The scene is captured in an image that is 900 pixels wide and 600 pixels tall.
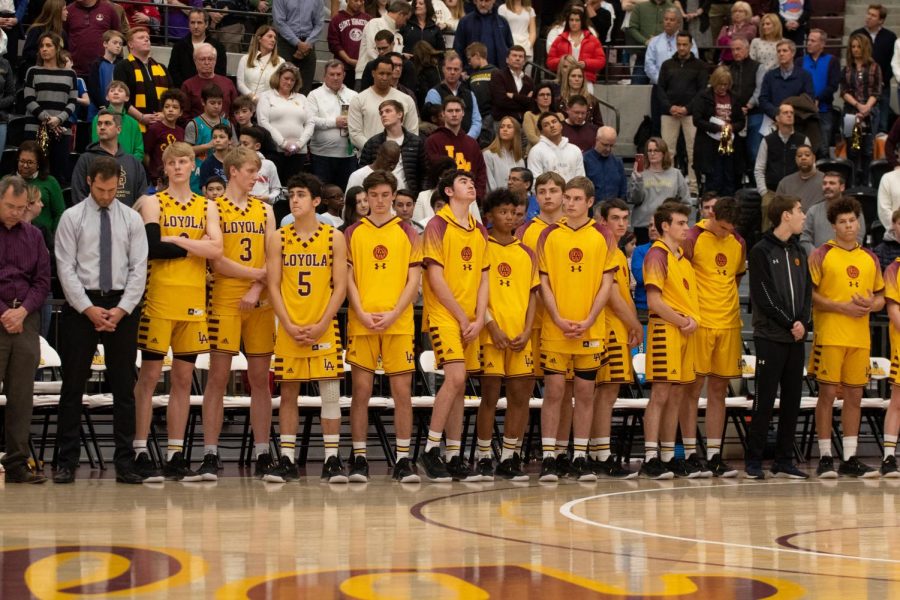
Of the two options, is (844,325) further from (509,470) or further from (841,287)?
(509,470)

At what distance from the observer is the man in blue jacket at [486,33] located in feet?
59.6

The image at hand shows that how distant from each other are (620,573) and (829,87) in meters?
12.8

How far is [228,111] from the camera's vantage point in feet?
52.0

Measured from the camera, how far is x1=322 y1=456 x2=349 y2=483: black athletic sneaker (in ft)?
35.6

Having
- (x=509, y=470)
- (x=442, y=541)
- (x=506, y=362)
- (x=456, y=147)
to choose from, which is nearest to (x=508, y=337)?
(x=506, y=362)

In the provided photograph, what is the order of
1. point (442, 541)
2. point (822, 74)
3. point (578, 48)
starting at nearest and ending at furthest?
point (442, 541)
point (822, 74)
point (578, 48)

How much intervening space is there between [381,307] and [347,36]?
7275 millimetres

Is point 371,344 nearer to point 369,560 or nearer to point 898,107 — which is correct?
point 369,560

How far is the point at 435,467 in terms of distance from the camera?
36.4ft

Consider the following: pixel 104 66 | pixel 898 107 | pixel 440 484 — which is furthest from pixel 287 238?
pixel 898 107

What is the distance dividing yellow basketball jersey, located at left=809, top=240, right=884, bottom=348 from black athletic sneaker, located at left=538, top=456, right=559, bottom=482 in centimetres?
256

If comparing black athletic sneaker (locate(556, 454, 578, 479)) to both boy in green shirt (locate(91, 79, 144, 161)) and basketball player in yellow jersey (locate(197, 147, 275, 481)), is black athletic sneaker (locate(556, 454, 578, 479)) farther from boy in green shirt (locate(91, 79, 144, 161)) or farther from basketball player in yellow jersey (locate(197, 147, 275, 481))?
boy in green shirt (locate(91, 79, 144, 161))

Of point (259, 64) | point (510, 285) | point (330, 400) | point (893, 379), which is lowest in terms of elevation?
point (330, 400)

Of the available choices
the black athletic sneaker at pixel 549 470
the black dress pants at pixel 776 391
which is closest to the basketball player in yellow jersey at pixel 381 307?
the black athletic sneaker at pixel 549 470
